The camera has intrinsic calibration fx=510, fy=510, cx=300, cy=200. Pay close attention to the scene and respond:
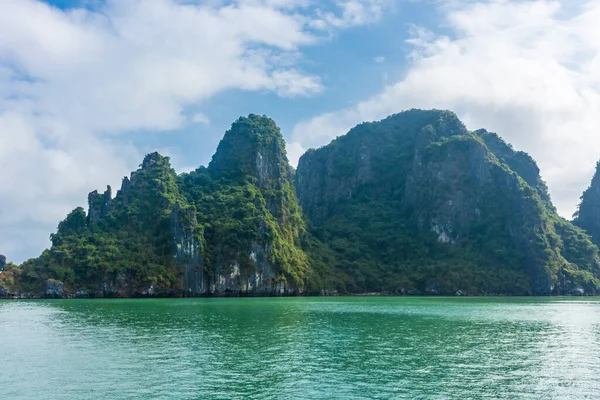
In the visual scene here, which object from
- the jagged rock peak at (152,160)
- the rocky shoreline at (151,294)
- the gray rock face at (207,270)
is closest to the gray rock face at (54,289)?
the rocky shoreline at (151,294)

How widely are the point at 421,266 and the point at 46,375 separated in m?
119

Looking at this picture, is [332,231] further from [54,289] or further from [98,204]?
[54,289]

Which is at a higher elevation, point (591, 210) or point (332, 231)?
point (591, 210)

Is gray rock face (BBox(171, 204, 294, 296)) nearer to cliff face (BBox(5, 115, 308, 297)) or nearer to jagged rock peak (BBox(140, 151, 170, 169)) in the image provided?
cliff face (BBox(5, 115, 308, 297))

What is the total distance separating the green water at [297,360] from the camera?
20.6 meters

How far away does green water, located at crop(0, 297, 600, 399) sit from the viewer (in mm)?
20578

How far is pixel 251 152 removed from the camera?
137125mm

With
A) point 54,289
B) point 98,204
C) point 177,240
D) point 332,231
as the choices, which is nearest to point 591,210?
point 332,231

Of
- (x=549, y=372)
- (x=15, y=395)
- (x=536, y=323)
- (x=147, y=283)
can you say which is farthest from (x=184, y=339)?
(x=147, y=283)

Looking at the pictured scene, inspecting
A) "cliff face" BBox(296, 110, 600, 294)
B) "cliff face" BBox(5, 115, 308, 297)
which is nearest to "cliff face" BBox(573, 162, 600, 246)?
"cliff face" BBox(296, 110, 600, 294)

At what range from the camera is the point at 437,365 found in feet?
83.1

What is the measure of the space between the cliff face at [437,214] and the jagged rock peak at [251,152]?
2662 centimetres

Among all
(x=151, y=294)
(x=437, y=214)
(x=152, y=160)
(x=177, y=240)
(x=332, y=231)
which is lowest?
(x=151, y=294)

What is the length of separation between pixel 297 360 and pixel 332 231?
131887 mm
